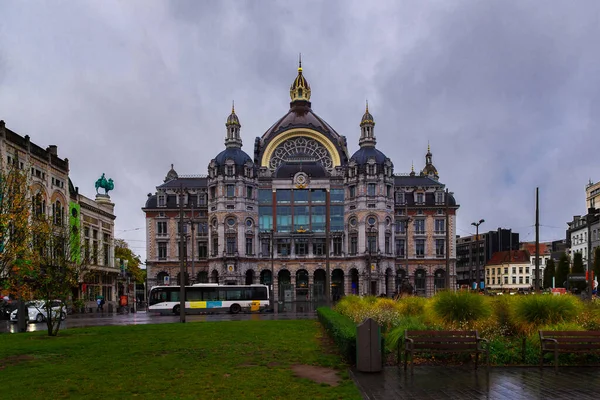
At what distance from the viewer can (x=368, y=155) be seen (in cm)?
8950

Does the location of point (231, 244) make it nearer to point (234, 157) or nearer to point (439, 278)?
point (234, 157)

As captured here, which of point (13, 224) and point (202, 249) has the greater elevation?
point (13, 224)

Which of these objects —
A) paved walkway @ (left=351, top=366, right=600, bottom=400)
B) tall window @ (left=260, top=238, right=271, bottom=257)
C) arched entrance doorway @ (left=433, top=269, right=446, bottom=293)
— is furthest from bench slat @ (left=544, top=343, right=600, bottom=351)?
arched entrance doorway @ (left=433, top=269, right=446, bottom=293)

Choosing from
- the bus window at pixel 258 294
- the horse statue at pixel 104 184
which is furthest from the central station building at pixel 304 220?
the bus window at pixel 258 294

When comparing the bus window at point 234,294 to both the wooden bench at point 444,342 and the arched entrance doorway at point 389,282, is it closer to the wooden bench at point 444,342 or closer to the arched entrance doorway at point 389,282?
the arched entrance doorway at point 389,282

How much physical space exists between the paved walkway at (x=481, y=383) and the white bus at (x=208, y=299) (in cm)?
4038

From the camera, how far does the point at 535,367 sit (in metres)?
15.3

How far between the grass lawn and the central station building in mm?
60690

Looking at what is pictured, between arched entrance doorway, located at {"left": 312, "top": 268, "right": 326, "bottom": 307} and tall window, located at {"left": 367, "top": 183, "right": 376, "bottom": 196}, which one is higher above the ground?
tall window, located at {"left": 367, "top": 183, "right": 376, "bottom": 196}

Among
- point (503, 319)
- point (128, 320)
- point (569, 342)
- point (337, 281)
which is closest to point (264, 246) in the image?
point (337, 281)

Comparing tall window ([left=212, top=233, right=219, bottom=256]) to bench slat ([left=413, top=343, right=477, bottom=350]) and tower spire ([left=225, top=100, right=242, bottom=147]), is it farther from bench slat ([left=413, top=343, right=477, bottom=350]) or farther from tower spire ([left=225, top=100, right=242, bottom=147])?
bench slat ([left=413, top=343, right=477, bottom=350])

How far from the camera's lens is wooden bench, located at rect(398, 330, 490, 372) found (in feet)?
49.6

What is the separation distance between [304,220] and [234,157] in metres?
14.5

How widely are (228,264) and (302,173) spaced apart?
58.9ft
